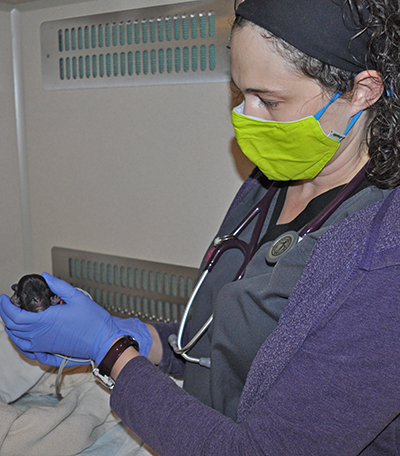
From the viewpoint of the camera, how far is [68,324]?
0.98 meters

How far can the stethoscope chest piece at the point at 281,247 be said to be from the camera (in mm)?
829

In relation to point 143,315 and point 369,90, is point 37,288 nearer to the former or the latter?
point 143,315

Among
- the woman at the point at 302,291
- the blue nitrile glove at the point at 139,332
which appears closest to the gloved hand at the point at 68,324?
the woman at the point at 302,291

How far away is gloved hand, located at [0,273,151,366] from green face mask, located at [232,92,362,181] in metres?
0.41

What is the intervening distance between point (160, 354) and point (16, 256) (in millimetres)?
596

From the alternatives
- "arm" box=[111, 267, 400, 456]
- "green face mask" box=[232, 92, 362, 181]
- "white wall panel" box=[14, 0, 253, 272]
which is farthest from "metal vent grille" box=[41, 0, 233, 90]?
"arm" box=[111, 267, 400, 456]

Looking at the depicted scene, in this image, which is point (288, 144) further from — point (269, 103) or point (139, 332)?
point (139, 332)

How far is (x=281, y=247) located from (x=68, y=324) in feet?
1.38

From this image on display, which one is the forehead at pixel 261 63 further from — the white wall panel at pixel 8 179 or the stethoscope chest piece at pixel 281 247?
the white wall panel at pixel 8 179

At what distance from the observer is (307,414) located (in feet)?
2.21

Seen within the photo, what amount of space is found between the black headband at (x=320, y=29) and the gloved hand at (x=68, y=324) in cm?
58

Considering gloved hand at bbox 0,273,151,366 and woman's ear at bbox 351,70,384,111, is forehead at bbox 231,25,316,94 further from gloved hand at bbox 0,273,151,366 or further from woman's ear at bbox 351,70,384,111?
gloved hand at bbox 0,273,151,366

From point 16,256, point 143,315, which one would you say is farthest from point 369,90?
point 16,256

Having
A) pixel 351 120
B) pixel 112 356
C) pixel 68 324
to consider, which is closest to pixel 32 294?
pixel 68 324
